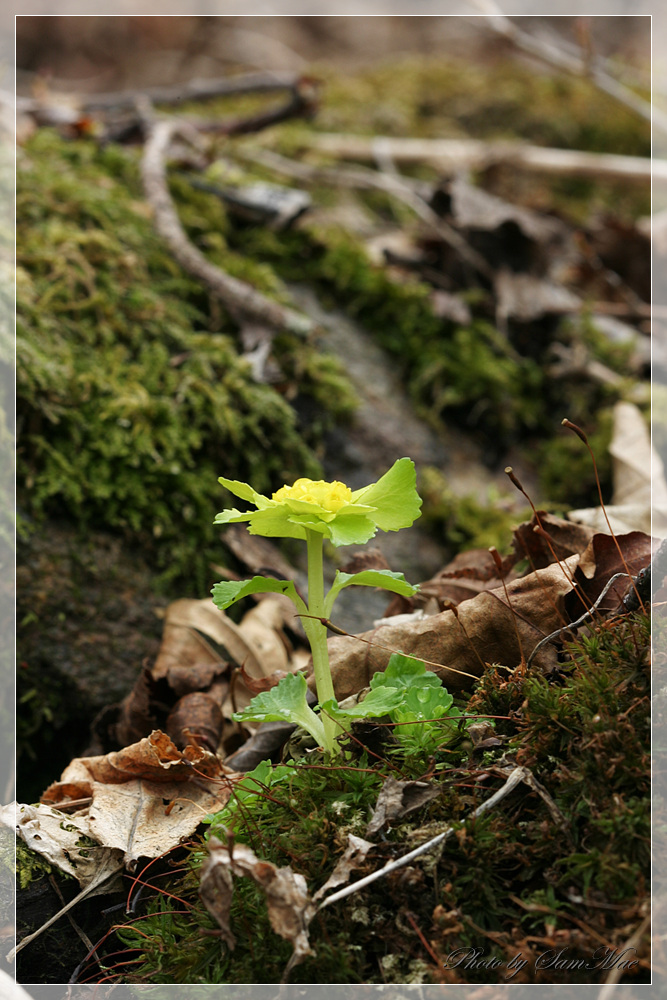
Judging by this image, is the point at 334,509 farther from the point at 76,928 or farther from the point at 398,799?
the point at 76,928

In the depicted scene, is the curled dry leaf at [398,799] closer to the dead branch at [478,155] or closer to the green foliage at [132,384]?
the green foliage at [132,384]

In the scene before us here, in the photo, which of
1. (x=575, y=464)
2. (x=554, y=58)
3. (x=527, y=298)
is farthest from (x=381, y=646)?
(x=554, y=58)

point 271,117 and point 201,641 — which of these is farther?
point 271,117

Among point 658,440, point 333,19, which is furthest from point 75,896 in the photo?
point 333,19

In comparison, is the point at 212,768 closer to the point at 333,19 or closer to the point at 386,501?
the point at 386,501

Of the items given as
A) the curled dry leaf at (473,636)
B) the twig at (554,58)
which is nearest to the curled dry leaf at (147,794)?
the curled dry leaf at (473,636)

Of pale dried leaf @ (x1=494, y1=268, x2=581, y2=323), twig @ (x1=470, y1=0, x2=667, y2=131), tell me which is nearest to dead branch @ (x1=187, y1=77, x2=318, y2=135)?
twig @ (x1=470, y1=0, x2=667, y2=131)

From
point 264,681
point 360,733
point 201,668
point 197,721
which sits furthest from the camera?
point 201,668
